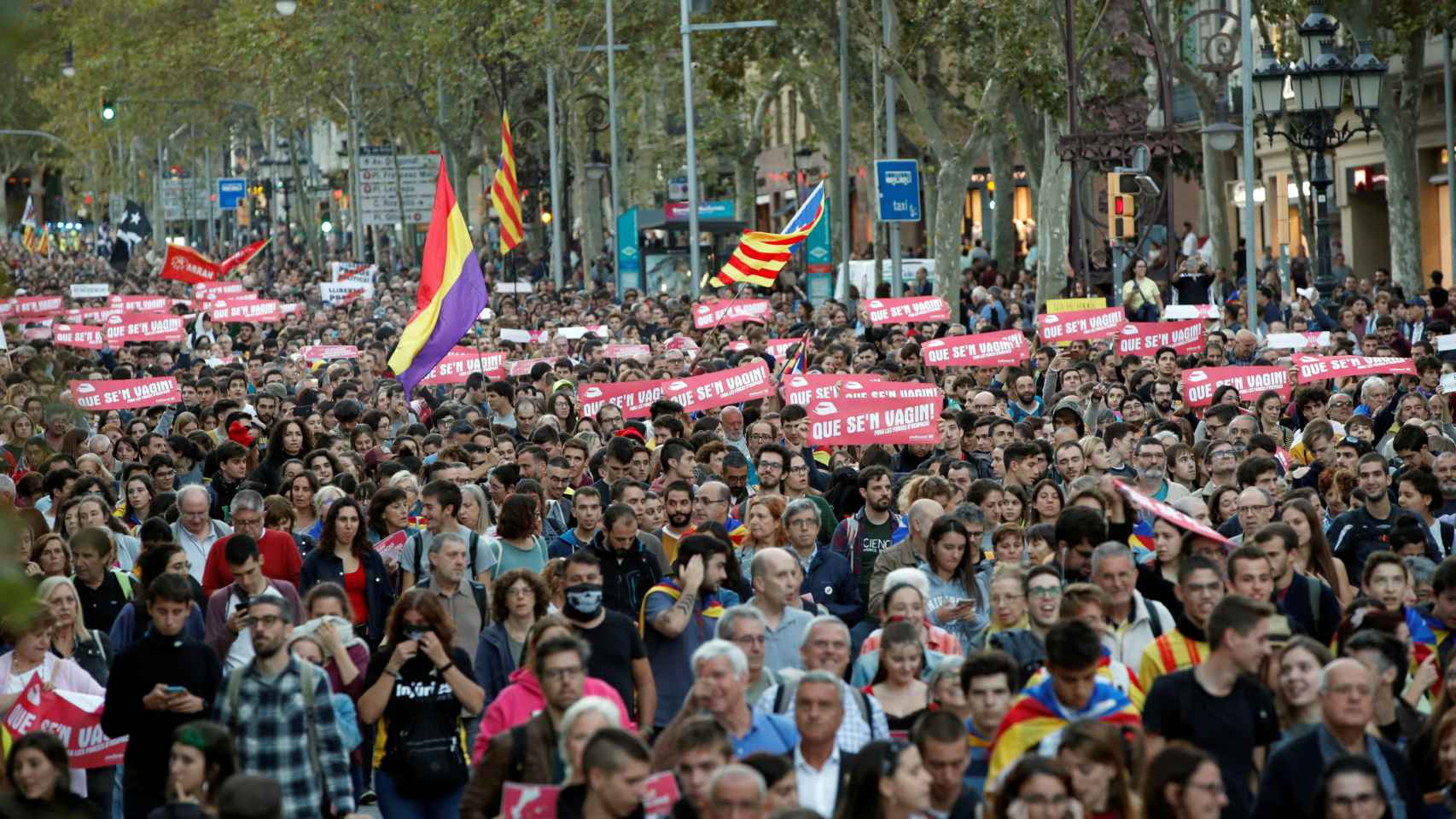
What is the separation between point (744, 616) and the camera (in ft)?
25.7

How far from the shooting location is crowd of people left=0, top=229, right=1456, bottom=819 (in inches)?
258

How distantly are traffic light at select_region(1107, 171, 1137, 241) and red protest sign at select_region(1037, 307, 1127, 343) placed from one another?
2.23 m

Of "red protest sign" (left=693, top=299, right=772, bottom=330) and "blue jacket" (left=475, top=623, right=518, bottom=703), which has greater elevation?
"red protest sign" (left=693, top=299, right=772, bottom=330)

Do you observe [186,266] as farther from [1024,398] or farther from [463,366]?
[1024,398]

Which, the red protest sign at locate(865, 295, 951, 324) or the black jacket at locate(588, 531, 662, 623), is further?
the red protest sign at locate(865, 295, 951, 324)

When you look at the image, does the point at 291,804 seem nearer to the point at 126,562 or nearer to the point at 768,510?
the point at 768,510

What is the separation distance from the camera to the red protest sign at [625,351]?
25047mm

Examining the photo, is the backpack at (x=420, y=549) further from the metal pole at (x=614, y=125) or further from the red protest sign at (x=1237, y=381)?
the metal pole at (x=614, y=125)

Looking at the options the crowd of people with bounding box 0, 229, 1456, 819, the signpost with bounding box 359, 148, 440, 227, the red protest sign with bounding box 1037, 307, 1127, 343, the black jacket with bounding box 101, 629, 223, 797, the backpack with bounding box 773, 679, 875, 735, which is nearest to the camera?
the crowd of people with bounding box 0, 229, 1456, 819

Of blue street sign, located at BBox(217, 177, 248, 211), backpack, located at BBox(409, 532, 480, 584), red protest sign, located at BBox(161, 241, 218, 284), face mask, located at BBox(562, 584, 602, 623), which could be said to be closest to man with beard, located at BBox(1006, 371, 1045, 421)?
backpack, located at BBox(409, 532, 480, 584)

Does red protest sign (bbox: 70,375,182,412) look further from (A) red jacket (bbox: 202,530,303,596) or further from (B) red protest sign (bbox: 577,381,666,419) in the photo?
(A) red jacket (bbox: 202,530,303,596)

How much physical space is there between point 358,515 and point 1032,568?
136 inches

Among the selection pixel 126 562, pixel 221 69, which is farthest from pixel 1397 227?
pixel 221 69

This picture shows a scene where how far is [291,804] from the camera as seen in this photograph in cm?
756
